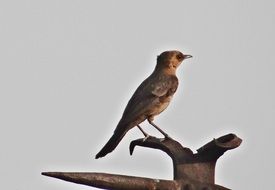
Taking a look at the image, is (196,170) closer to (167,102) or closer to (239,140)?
(239,140)

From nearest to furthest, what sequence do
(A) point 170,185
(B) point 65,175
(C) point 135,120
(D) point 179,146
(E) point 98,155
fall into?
(B) point 65,175 < (A) point 170,185 < (D) point 179,146 < (E) point 98,155 < (C) point 135,120

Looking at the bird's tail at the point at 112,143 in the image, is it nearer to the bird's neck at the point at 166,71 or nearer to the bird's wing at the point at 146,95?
the bird's wing at the point at 146,95

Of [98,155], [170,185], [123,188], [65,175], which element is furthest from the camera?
[98,155]

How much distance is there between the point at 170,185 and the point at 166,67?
4.00 m

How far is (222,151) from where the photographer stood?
493 cm

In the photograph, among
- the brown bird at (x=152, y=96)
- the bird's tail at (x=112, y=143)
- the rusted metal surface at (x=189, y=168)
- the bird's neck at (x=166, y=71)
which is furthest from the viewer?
the bird's neck at (x=166, y=71)

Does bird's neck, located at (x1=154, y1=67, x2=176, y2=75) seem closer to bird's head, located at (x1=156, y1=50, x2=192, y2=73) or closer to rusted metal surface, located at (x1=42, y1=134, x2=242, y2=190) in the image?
bird's head, located at (x1=156, y1=50, x2=192, y2=73)

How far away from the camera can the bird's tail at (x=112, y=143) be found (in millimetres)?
6919

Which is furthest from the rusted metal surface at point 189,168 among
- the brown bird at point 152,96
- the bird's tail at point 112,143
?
the brown bird at point 152,96

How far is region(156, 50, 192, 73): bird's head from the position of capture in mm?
8688

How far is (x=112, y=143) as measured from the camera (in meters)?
7.25

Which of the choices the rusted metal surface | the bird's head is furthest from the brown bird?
the rusted metal surface

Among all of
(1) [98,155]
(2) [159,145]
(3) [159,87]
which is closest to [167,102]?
(3) [159,87]

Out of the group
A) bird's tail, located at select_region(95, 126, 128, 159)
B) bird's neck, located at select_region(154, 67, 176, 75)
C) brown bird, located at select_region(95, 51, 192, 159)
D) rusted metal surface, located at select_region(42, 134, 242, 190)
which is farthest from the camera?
bird's neck, located at select_region(154, 67, 176, 75)
